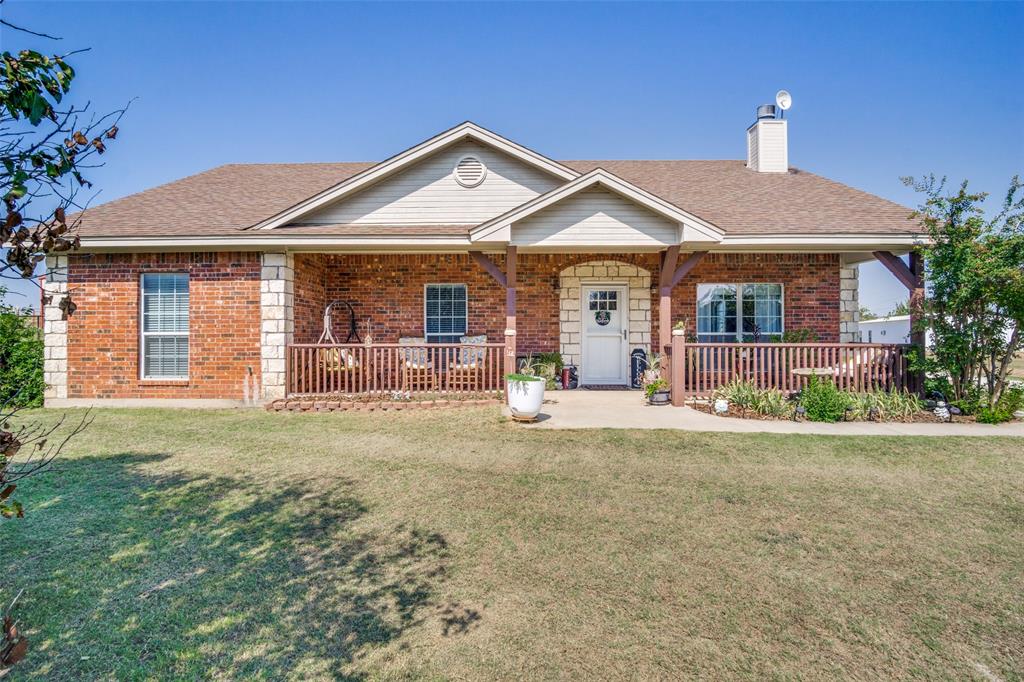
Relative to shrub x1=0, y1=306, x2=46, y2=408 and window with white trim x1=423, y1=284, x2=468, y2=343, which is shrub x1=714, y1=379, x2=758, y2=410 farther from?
shrub x1=0, y1=306, x2=46, y2=408

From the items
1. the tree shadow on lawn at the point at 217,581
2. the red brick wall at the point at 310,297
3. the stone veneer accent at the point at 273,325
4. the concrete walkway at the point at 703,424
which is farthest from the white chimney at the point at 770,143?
the tree shadow on lawn at the point at 217,581

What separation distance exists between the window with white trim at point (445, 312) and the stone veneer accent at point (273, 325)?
311 cm

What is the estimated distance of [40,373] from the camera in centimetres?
966

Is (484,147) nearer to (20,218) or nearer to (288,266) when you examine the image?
Result: (288,266)

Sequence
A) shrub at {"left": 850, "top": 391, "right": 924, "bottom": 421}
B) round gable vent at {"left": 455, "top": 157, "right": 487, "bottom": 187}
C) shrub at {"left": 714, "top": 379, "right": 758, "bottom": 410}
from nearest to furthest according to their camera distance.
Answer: shrub at {"left": 850, "top": 391, "right": 924, "bottom": 421}
shrub at {"left": 714, "top": 379, "right": 758, "bottom": 410}
round gable vent at {"left": 455, "top": 157, "right": 487, "bottom": 187}

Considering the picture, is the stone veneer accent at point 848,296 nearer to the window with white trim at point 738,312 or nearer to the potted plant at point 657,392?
the window with white trim at point 738,312

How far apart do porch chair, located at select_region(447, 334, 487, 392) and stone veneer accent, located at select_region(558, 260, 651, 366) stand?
6.25ft

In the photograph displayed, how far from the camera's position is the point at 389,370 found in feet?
30.4

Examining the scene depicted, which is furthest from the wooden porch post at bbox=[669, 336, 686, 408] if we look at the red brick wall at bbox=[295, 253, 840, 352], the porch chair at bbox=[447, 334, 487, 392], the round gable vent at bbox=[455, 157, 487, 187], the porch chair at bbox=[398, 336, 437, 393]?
the round gable vent at bbox=[455, 157, 487, 187]

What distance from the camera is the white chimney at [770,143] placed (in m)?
13.3

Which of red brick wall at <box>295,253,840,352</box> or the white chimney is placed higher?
the white chimney

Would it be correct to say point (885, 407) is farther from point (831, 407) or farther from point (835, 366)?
point (835, 366)

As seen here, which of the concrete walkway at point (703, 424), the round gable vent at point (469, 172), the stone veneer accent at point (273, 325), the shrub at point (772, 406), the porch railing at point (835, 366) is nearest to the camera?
the concrete walkway at point (703, 424)

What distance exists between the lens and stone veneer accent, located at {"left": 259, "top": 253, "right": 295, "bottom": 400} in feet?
30.9
